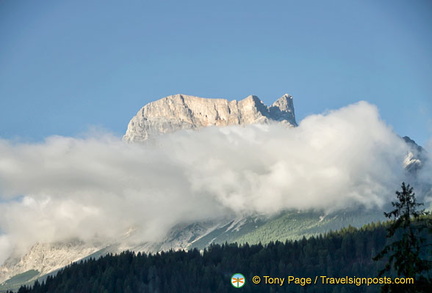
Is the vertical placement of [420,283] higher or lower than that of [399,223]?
lower

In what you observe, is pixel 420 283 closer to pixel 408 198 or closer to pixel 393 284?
pixel 393 284

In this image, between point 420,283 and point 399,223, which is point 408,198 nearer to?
point 399,223

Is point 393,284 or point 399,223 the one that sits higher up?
point 399,223

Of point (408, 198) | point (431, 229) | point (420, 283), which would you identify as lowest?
point (420, 283)

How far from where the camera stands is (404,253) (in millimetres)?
58062

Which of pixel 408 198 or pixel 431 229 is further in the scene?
pixel 408 198

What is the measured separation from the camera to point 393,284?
5750 cm

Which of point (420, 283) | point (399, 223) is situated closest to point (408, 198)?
point (399, 223)

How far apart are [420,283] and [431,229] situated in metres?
5.35

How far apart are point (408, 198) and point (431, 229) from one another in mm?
5109

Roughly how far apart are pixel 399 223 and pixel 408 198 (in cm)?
332

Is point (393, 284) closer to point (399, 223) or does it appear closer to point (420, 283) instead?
point (420, 283)

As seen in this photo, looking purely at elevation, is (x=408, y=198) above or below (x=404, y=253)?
above

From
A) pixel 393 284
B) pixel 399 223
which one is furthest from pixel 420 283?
pixel 399 223
